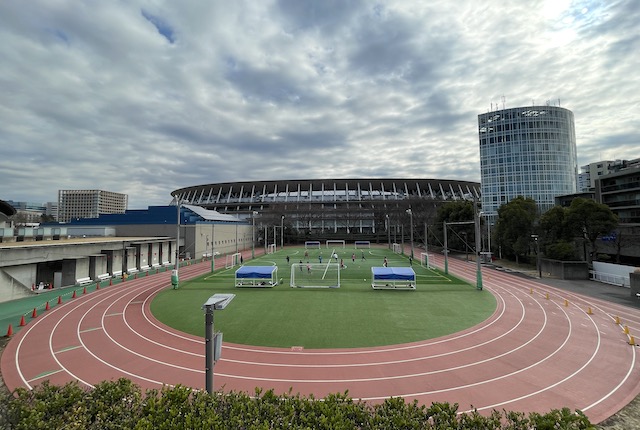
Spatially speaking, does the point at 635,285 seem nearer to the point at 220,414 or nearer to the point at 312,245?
the point at 220,414

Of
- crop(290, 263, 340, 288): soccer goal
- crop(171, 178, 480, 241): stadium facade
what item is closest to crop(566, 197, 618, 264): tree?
crop(290, 263, 340, 288): soccer goal

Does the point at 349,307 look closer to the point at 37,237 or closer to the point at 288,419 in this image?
the point at 288,419

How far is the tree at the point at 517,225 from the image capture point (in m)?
41.7

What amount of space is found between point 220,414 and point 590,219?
4328 cm

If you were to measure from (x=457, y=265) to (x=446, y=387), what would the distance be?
1410 inches

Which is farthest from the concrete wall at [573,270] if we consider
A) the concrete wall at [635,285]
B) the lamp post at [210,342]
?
the lamp post at [210,342]

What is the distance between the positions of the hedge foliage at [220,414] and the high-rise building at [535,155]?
94.4m

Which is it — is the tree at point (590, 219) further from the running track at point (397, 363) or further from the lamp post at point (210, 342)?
the lamp post at point (210, 342)

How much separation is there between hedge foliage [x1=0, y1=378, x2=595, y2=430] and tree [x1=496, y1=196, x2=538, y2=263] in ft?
137

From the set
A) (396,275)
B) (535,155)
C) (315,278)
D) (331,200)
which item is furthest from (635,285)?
(331,200)

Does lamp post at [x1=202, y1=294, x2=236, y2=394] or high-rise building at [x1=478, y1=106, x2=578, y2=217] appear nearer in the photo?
lamp post at [x1=202, y1=294, x2=236, y2=394]

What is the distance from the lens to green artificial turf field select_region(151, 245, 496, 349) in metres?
15.5

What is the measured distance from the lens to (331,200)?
103750 millimetres

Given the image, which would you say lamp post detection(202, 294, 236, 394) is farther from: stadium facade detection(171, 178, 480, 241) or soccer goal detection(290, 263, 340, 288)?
stadium facade detection(171, 178, 480, 241)
